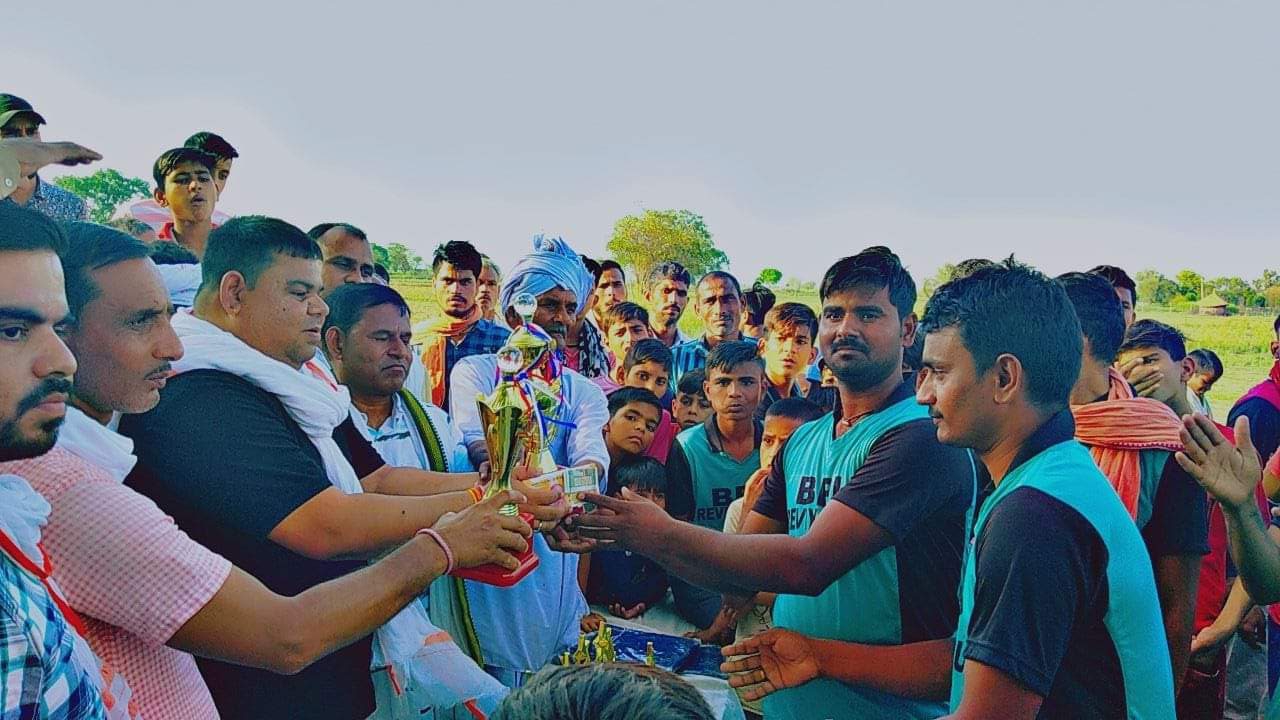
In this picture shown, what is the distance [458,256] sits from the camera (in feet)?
19.6

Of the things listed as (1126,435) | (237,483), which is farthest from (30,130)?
(1126,435)

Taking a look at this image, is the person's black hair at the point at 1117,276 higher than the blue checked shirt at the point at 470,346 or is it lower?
higher

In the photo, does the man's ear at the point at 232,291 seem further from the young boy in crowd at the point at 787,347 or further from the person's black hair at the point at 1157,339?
the young boy in crowd at the point at 787,347

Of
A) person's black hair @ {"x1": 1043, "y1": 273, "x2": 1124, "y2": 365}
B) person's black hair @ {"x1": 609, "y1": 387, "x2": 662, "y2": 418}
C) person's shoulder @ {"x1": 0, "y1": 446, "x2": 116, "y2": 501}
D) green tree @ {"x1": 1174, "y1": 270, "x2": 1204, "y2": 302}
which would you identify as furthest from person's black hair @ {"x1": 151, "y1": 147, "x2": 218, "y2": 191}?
green tree @ {"x1": 1174, "y1": 270, "x2": 1204, "y2": 302}

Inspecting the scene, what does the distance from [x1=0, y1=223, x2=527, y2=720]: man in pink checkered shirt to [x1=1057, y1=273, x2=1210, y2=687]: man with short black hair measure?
2.23m

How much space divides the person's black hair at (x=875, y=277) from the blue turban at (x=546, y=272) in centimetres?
207

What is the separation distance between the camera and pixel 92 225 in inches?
84.1

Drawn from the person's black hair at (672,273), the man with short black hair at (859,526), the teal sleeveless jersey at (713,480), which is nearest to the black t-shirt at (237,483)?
the man with short black hair at (859,526)

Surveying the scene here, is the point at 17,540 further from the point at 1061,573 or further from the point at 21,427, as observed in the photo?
A: the point at 1061,573

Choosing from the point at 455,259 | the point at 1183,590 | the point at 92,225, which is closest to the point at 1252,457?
the point at 1183,590

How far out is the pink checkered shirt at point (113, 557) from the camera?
5.62 ft

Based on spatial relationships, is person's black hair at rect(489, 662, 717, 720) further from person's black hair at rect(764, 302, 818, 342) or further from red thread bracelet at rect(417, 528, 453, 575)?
person's black hair at rect(764, 302, 818, 342)

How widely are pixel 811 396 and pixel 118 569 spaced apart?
489cm

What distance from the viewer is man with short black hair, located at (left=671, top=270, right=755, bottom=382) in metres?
7.32
